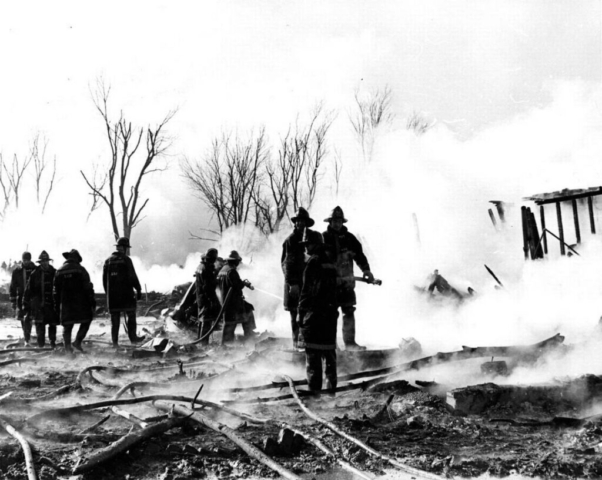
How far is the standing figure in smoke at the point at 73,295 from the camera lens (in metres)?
10.2

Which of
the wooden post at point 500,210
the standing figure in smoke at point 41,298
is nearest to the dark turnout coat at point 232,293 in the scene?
the standing figure in smoke at point 41,298

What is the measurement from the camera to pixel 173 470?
4316mm

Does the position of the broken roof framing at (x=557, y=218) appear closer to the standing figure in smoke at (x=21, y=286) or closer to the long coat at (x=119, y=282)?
the long coat at (x=119, y=282)

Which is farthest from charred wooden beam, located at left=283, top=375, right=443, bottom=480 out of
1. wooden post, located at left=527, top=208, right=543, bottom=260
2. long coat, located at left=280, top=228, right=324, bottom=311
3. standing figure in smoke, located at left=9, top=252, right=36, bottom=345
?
wooden post, located at left=527, top=208, right=543, bottom=260

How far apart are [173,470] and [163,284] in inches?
1150

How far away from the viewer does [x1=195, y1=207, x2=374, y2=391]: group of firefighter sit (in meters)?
6.82

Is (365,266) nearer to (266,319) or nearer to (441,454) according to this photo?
(441,454)

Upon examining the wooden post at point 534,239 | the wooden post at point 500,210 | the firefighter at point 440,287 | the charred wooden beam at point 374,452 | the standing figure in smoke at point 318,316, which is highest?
the wooden post at point 500,210

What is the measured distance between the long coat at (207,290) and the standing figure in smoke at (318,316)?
184 inches

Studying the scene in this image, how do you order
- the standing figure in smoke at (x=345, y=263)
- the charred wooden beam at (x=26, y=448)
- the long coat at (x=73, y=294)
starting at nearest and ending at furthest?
the charred wooden beam at (x=26, y=448)
the standing figure in smoke at (x=345, y=263)
the long coat at (x=73, y=294)

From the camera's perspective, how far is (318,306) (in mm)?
6832

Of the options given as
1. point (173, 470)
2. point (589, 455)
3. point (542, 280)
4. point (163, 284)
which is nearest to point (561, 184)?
point (542, 280)

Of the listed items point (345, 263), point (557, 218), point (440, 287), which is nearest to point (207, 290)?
point (345, 263)

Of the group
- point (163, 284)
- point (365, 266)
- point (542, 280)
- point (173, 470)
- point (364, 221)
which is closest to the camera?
point (173, 470)
